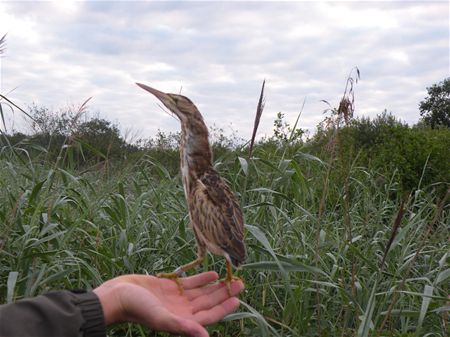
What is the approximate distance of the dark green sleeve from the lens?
217 cm

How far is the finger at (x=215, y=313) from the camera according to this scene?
255 centimetres

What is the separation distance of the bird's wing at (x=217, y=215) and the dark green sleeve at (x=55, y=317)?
545 mm

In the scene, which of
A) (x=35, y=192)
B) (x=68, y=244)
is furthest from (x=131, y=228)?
(x=35, y=192)

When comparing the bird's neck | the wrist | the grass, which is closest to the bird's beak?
the bird's neck

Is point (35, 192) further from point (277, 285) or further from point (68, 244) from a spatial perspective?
point (277, 285)

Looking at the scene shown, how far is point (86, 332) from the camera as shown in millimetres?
2320

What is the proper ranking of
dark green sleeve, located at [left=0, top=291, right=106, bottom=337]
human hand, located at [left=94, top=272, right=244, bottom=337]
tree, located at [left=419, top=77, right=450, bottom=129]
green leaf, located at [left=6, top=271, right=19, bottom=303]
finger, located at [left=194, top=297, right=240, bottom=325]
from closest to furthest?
dark green sleeve, located at [left=0, top=291, right=106, bottom=337], human hand, located at [left=94, top=272, right=244, bottom=337], finger, located at [left=194, top=297, right=240, bottom=325], green leaf, located at [left=6, top=271, right=19, bottom=303], tree, located at [left=419, top=77, right=450, bottom=129]

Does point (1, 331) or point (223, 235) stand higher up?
point (223, 235)

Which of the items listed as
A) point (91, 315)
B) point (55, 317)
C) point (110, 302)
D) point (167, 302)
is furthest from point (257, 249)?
point (55, 317)

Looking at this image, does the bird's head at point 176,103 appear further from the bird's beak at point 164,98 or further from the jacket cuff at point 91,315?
the jacket cuff at point 91,315

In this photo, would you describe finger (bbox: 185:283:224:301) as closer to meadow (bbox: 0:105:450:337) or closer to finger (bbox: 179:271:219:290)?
finger (bbox: 179:271:219:290)

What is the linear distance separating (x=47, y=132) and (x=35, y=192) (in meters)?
1.92

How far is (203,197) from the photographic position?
95.4 inches

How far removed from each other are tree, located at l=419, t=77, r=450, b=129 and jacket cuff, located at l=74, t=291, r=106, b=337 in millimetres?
27009
